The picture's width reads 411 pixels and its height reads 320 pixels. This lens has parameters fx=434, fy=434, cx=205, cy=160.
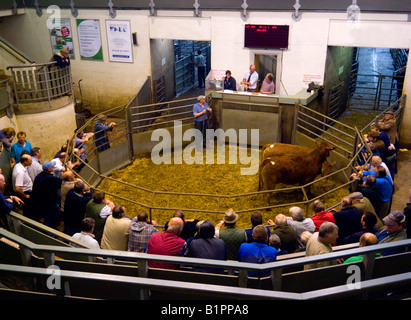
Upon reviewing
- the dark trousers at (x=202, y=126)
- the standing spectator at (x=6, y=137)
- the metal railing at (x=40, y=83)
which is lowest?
the dark trousers at (x=202, y=126)

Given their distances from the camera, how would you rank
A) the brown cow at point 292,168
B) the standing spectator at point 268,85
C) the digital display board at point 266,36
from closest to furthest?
1. the brown cow at point 292,168
2. the standing spectator at point 268,85
3. the digital display board at point 266,36

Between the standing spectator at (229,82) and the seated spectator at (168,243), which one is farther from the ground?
the standing spectator at (229,82)

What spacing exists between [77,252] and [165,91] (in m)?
12.3

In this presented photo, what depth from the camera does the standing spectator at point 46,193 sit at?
7355 mm

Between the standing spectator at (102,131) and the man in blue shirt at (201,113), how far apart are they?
2308 millimetres

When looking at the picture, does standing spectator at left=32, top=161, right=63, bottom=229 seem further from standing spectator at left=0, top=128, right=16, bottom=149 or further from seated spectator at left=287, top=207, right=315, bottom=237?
seated spectator at left=287, top=207, right=315, bottom=237

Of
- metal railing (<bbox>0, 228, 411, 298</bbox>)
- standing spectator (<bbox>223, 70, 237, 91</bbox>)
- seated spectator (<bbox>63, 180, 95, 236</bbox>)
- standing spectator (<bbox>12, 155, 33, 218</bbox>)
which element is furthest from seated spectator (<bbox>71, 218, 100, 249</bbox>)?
standing spectator (<bbox>223, 70, 237, 91</bbox>)

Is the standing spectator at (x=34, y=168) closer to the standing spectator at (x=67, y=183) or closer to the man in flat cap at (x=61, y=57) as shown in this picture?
the standing spectator at (x=67, y=183)

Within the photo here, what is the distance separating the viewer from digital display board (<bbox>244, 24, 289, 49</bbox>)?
12.6 metres

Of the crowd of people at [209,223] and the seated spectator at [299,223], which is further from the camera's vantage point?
the seated spectator at [299,223]

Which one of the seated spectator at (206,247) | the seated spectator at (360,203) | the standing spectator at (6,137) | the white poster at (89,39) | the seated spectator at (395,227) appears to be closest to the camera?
the seated spectator at (206,247)

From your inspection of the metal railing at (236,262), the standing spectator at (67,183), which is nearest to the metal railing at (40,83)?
the standing spectator at (67,183)
